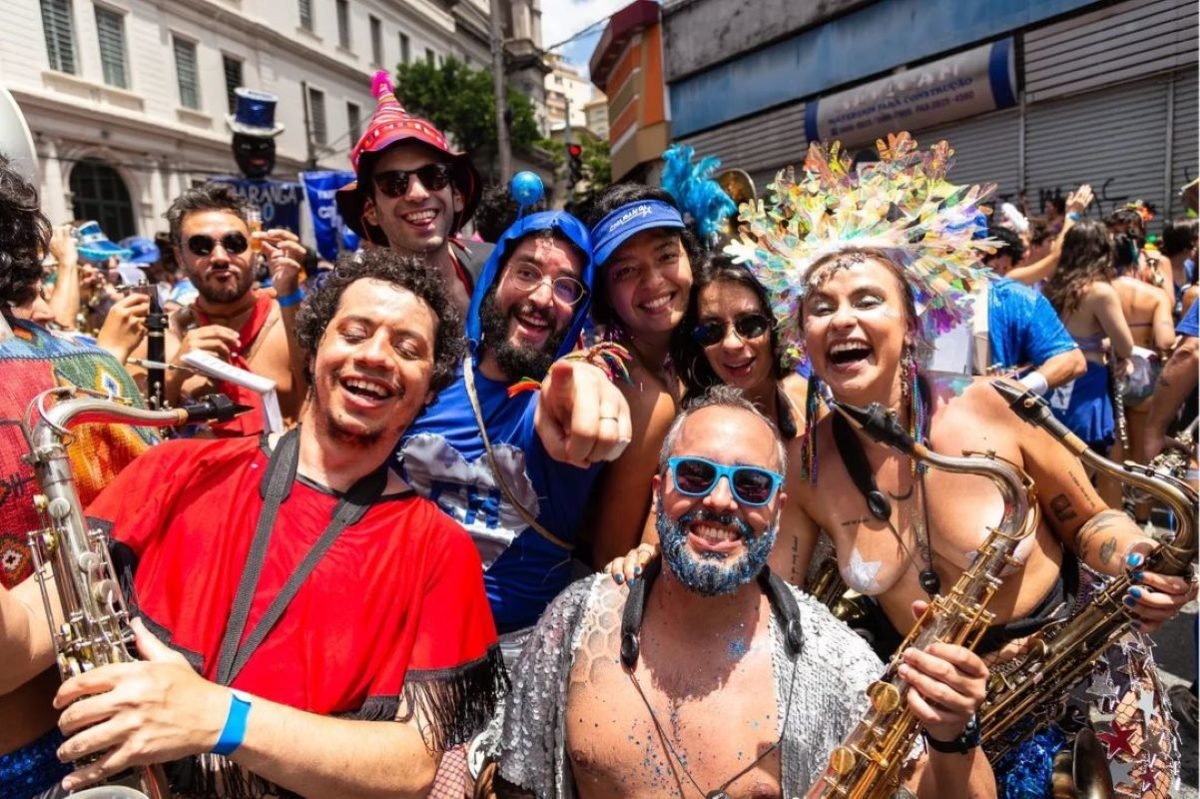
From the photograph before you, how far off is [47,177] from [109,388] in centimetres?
2347

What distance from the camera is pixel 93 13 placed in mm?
21859

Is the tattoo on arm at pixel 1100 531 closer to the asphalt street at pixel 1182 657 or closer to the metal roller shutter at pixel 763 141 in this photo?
the asphalt street at pixel 1182 657

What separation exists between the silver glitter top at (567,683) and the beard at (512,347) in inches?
30.0

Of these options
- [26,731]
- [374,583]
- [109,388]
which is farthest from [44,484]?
[374,583]

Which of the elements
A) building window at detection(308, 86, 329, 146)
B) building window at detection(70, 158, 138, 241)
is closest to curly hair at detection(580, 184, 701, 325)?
building window at detection(70, 158, 138, 241)

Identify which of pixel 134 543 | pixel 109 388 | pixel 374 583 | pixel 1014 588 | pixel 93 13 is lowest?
pixel 1014 588

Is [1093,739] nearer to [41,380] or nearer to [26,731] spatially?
[26,731]

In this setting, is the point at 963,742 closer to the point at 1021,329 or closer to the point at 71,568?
the point at 71,568

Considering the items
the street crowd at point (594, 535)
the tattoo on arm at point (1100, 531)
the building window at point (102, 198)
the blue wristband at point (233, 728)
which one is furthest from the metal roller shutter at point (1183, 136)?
the building window at point (102, 198)

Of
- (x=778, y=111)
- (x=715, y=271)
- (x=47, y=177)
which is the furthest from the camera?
(x=47, y=177)

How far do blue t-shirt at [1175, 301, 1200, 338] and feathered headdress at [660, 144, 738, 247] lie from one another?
14.9 feet

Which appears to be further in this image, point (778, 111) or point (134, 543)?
point (778, 111)

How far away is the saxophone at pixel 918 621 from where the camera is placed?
186 cm

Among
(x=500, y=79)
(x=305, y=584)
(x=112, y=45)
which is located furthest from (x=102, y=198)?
(x=305, y=584)
